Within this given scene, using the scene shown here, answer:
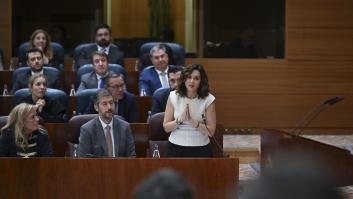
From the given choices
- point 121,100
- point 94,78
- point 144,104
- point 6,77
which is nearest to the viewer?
point 121,100

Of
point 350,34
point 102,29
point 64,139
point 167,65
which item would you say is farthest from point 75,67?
point 350,34

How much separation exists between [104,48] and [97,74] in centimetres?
99

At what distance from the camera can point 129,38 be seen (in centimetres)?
972

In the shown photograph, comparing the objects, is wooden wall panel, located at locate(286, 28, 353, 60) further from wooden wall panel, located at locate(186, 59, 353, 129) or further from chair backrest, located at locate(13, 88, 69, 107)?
chair backrest, located at locate(13, 88, 69, 107)

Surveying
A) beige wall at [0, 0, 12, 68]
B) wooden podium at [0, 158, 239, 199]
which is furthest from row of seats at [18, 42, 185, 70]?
wooden podium at [0, 158, 239, 199]

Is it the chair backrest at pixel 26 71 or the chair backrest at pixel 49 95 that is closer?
the chair backrest at pixel 49 95

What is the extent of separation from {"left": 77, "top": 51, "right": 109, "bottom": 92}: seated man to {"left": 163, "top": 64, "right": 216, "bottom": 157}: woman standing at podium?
6.03 ft

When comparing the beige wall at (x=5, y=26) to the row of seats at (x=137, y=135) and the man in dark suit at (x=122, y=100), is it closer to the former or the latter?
the man in dark suit at (x=122, y=100)

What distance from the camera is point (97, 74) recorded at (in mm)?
7949

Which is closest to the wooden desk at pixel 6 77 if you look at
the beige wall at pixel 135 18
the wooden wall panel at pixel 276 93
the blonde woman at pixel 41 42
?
the blonde woman at pixel 41 42

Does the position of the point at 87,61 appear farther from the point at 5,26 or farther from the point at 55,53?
the point at 5,26

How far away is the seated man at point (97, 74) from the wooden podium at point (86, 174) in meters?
2.68

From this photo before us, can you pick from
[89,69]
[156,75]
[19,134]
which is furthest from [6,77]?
[19,134]

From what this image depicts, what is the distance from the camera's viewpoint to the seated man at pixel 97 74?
7836 mm
